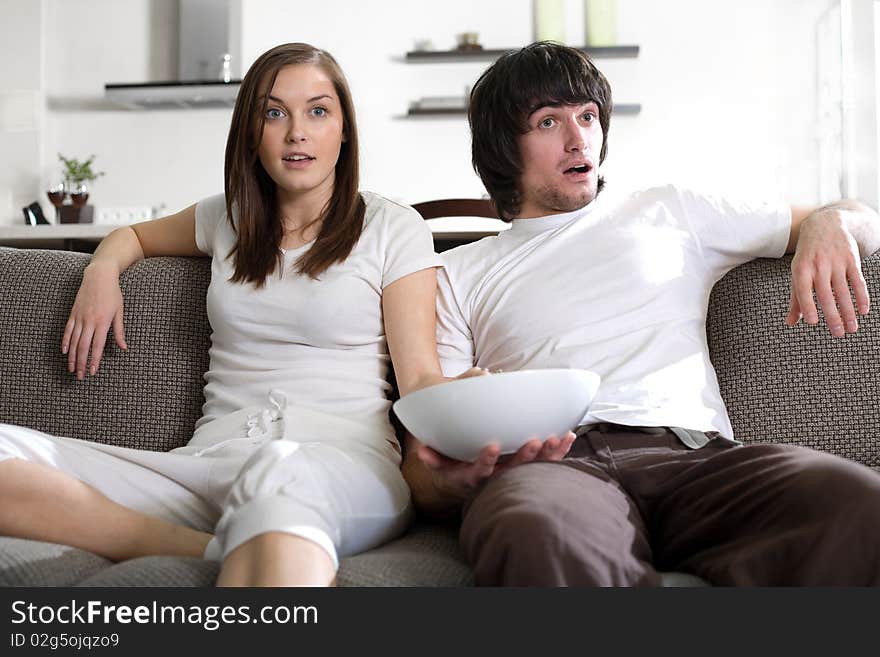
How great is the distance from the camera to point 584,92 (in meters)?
1.72

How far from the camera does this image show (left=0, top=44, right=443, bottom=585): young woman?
4.08 feet

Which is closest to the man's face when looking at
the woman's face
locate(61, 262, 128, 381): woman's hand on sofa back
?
the woman's face

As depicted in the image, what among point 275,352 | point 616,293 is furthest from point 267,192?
point 616,293

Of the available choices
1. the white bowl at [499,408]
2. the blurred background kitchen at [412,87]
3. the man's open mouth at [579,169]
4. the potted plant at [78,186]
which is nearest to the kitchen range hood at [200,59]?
the blurred background kitchen at [412,87]

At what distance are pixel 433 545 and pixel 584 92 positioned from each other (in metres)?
0.89

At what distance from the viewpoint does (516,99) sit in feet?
5.77

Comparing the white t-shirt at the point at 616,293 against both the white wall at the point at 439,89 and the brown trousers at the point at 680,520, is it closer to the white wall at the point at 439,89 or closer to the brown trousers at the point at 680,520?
the brown trousers at the point at 680,520

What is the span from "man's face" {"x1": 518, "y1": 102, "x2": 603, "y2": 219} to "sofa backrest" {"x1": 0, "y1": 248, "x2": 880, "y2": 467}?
1.01 ft

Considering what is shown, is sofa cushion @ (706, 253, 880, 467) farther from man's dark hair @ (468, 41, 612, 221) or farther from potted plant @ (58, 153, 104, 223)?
potted plant @ (58, 153, 104, 223)

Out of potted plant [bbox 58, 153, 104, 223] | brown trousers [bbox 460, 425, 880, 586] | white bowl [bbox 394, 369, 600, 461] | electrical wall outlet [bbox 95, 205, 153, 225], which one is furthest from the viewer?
electrical wall outlet [bbox 95, 205, 153, 225]

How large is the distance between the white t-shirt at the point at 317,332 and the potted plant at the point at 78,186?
341 centimetres

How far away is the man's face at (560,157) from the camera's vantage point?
67.1 inches

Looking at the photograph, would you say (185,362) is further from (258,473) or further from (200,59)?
(200,59)

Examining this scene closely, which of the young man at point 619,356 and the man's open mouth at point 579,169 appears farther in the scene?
the man's open mouth at point 579,169
